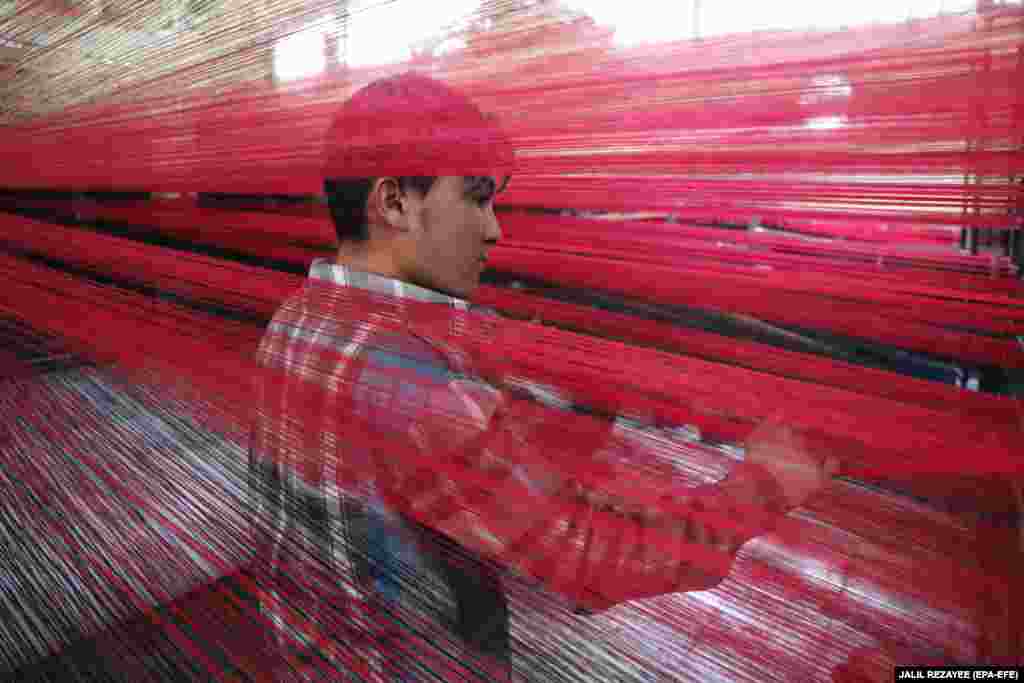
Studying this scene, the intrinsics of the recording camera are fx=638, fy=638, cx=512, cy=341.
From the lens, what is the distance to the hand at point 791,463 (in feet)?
1.03

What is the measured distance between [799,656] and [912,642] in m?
0.05

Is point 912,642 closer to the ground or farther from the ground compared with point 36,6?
closer to the ground

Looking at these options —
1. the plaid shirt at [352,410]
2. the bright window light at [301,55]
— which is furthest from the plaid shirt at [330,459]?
the bright window light at [301,55]

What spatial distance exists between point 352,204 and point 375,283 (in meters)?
0.12

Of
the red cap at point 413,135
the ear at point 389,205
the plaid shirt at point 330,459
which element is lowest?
the plaid shirt at point 330,459

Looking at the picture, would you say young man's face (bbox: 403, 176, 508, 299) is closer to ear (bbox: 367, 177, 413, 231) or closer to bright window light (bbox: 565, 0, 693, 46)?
ear (bbox: 367, 177, 413, 231)

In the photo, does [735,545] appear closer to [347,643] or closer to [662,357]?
[662,357]

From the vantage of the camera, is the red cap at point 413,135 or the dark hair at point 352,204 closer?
the red cap at point 413,135

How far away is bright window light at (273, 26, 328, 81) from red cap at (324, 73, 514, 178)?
0.07 metres

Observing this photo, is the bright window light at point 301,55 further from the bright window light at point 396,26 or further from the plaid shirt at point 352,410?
the plaid shirt at point 352,410

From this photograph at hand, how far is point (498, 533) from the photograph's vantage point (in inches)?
15.2

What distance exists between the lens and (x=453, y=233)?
0.50 m

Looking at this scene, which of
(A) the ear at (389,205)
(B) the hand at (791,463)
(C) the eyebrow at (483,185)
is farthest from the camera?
(A) the ear at (389,205)

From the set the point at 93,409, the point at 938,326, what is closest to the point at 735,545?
the point at 938,326
